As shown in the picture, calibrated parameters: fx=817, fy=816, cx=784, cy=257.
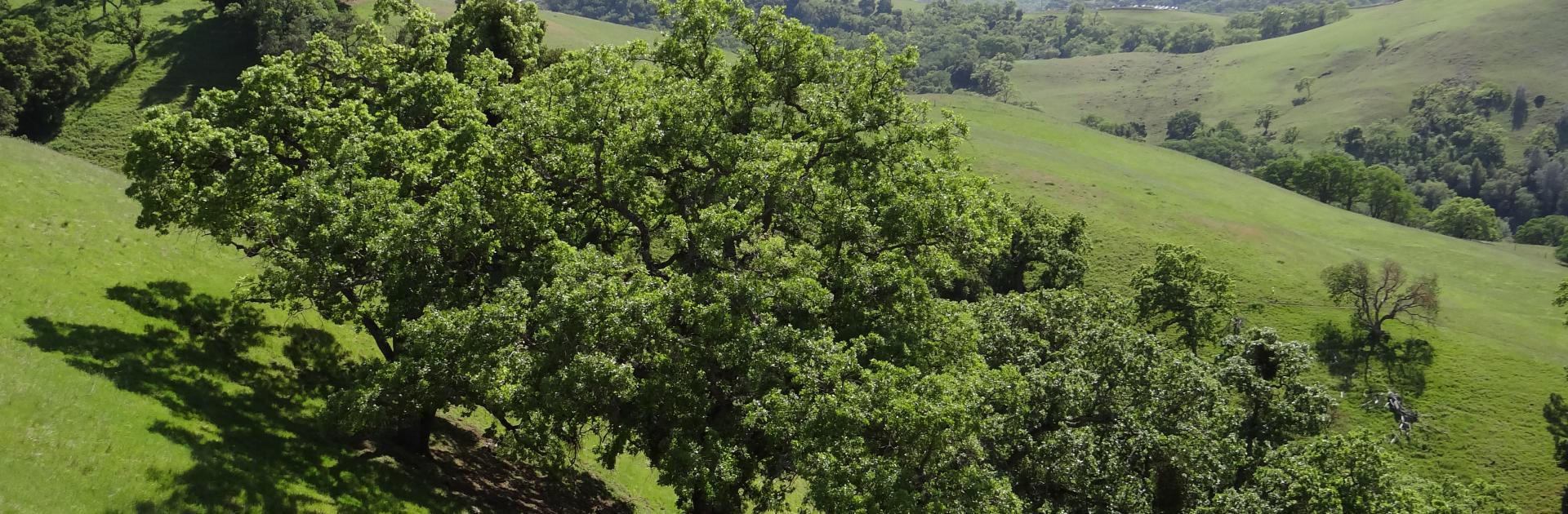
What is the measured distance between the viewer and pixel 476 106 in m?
39.2

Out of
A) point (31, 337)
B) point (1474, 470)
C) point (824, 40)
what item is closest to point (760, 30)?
point (824, 40)

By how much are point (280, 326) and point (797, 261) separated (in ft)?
85.4

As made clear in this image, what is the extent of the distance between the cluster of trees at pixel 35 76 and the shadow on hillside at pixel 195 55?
656cm

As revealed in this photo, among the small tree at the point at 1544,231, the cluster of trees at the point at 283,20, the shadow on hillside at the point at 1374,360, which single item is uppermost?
the cluster of trees at the point at 283,20

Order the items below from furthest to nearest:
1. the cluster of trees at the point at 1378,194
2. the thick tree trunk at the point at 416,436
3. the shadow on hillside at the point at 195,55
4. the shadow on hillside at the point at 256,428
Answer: the cluster of trees at the point at 1378,194 → the shadow on hillside at the point at 195,55 → the thick tree trunk at the point at 416,436 → the shadow on hillside at the point at 256,428

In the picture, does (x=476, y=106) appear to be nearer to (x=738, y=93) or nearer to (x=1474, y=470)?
(x=738, y=93)

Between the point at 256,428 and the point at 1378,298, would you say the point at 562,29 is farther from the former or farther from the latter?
the point at 256,428

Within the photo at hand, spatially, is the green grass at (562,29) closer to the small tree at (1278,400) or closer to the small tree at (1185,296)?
the small tree at (1185,296)

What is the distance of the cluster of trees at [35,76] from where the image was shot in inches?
3076

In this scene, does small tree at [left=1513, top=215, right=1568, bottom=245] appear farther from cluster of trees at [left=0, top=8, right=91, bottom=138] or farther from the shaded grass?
cluster of trees at [left=0, top=8, right=91, bottom=138]

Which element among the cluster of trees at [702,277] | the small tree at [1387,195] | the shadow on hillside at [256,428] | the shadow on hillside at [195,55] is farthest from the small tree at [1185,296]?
the small tree at [1387,195]

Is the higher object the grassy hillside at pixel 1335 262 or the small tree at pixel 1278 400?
the small tree at pixel 1278 400

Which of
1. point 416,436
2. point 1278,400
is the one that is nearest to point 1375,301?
point 1278,400

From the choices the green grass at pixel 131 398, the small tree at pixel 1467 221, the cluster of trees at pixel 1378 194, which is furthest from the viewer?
the small tree at pixel 1467 221
